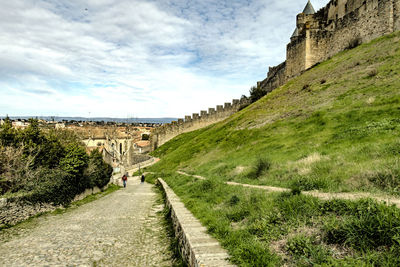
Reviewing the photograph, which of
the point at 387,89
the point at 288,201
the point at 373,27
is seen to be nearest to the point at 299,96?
the point at 387,89

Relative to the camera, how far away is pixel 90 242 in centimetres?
823

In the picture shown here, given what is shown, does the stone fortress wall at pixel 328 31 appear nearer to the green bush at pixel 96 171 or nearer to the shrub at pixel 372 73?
the shrub at pixel 372 73

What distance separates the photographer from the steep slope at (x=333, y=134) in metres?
7.55

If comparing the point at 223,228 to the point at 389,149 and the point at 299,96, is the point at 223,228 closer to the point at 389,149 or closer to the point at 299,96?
the point at 389,149

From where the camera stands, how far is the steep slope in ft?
24.8

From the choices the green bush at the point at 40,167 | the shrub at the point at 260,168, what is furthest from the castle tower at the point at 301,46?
the green bush at the point at 40,167

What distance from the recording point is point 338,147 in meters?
11.3

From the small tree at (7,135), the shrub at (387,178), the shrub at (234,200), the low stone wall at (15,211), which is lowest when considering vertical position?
the low stone wall at (15,211)

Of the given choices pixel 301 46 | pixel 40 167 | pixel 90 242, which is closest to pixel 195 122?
pixel 301 46

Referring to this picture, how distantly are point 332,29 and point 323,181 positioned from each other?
34736 millimetres

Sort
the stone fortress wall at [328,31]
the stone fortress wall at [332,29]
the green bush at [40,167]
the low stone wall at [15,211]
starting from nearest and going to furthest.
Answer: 1. the low stone wall at [15,211]
2. the green bush at [40,167]
3. the stone fortress wall at [332,29]
4. the stone fortress wall at [328,31]

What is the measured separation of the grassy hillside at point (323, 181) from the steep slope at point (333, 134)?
50 mm

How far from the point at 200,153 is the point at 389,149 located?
21672mm

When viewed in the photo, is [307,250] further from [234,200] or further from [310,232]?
[234,200]
